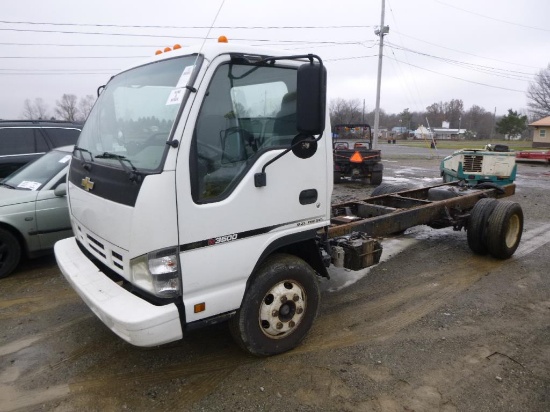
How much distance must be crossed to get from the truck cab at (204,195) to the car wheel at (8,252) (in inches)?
83.7

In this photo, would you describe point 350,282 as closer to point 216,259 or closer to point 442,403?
point 442,403

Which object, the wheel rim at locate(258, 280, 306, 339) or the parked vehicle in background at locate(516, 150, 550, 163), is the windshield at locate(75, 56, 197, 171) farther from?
the parked vehicle in background at locate(516, 150, 550, 163)

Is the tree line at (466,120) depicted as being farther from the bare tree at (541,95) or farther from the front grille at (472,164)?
the front grille at (472,164)

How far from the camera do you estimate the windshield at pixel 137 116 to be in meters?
2.71

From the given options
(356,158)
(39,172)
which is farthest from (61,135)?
(356,158)

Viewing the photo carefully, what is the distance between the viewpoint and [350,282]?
5137 mm

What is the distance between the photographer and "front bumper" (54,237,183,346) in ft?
8.16

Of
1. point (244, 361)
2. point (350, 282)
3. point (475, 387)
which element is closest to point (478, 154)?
point (350, 282)

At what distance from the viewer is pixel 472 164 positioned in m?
9.55

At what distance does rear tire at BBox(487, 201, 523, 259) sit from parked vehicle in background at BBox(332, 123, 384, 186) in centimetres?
821

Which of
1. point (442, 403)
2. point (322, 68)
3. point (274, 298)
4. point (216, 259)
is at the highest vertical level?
point (322, 68)

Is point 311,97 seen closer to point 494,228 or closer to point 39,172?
point 494,228

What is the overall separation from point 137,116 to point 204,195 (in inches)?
35.5

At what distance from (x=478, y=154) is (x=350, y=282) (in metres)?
6.19
